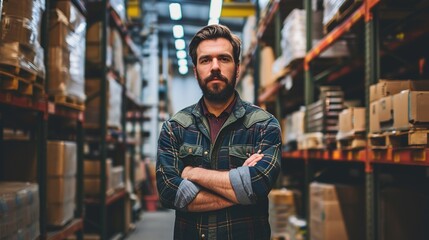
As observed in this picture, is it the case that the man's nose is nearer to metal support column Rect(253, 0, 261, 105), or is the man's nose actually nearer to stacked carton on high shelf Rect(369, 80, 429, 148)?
stacked carton on high shelf Rect(369, 80, 429, 148)

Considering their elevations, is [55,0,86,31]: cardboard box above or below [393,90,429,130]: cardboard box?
above

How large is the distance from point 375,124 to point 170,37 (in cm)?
1489

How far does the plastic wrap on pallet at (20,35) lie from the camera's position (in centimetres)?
339

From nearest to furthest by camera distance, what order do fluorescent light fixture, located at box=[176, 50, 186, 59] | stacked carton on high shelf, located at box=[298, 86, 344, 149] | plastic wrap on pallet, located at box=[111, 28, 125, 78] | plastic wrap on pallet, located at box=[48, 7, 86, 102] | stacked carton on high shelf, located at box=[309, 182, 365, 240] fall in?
stacked carton on high shelf, located at box=[309, 182, 365, 240] → plastic wrap on pallet, located at box=[48, 7, 86, 102] → stacked carton on high shelf, located at box=[298, 86, 344, 149] → plastic wrap on pallet, located at box=[111, 28, 125, 78] → fluorescent light fixture, located at box=[176, 50, 186, 59]

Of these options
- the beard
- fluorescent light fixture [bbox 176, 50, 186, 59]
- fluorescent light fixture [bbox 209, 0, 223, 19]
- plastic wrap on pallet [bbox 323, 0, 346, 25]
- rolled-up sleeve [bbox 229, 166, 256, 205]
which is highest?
fluorescent light fixture [bbox 176, 50, 186, 59]

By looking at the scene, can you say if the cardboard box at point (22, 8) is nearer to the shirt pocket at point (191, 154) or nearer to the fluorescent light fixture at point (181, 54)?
the shirt pocket at point (191, 154)

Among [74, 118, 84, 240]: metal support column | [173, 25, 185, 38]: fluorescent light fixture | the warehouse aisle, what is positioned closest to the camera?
[74, 118, 84, 240]: metal support column

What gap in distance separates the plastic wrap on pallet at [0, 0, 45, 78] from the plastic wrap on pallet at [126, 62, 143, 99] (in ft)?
19.9

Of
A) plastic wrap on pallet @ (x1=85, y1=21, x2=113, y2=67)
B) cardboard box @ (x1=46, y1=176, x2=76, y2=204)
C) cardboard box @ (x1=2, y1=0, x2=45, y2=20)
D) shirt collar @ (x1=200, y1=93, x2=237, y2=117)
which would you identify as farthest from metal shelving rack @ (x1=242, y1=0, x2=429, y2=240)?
plastic wrap on pallet @ (x1=85, y1=21, x2=113, y2=67)

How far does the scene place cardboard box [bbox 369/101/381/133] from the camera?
352 centimetres

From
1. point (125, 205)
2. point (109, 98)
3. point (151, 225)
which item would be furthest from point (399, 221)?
point (151, 225)

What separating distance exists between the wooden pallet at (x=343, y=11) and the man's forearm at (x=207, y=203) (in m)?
2.25

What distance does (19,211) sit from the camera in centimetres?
360

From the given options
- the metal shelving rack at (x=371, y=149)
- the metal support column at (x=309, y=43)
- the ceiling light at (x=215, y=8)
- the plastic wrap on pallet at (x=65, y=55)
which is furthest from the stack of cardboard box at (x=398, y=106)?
the ceiling light at (x=215, y=8)
